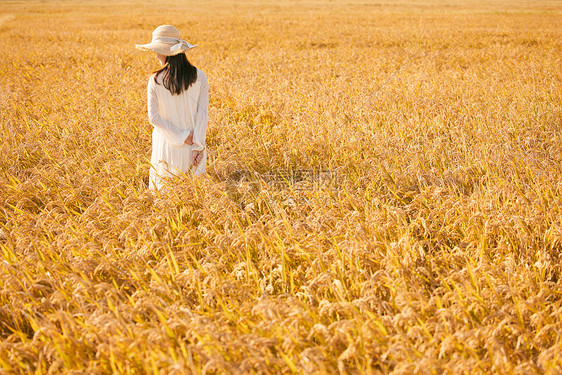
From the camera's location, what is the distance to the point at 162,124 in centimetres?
364

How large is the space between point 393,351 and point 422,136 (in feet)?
12.2

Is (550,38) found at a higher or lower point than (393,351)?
higher

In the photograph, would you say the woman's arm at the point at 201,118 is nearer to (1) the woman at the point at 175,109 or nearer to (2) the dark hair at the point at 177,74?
(1) the woman at the point at 175,109

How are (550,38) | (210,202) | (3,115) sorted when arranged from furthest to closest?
(550,38), (3,115), (210,202)

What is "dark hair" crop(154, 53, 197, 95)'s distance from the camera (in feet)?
11.3

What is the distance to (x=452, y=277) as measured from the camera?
237 centimetres

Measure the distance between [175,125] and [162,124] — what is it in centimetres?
16

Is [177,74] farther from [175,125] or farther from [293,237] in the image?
[293,237]

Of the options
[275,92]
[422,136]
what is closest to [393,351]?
[422,136]

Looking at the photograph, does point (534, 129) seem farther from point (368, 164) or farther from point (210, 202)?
point (210, 202)

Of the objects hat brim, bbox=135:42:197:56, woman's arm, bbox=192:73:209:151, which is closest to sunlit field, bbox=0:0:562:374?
woman's arm, bbox=192:73:209:151

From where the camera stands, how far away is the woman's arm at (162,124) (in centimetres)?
361

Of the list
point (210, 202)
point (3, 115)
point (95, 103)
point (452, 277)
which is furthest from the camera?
point (95, 103)

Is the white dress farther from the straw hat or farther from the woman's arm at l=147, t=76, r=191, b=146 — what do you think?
the straw hat
